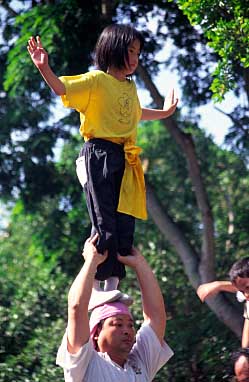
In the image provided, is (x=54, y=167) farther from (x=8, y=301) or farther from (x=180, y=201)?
(x=180, y=201)

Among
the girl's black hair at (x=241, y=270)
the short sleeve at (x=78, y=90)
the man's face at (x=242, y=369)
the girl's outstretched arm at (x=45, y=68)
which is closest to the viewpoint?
the girl's outstretched arm at (x=45, y=68)

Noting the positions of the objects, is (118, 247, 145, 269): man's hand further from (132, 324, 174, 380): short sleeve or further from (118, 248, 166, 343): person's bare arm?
(132, 324, 174, 380): short sleeve

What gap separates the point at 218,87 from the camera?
6438 millimetres

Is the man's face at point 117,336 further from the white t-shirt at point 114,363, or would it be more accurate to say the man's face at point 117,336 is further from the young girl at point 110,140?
the young girl at point 110,140

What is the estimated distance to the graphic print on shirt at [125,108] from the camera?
406 cm

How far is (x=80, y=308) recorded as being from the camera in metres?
3.76

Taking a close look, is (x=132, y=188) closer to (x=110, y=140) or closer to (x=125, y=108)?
(x=110, y=140)

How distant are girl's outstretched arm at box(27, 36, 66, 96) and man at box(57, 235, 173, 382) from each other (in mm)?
636

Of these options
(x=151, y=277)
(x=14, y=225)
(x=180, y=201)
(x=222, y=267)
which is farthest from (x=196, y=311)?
(x=14, y=225)

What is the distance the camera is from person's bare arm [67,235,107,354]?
3.75 meters

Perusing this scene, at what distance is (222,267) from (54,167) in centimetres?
223

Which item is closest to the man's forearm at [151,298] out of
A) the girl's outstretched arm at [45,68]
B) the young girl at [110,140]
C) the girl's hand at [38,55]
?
the young girl at [110,140]

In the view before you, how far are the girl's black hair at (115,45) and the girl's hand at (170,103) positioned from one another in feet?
1.53

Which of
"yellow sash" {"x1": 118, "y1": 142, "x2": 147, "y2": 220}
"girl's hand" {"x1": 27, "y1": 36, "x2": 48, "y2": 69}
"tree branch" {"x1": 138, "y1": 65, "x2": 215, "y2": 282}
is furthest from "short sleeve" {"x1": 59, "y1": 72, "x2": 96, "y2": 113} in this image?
"tree branch" {"x1": 138, "y1": 65, "x2": 215, "y2": 282}
